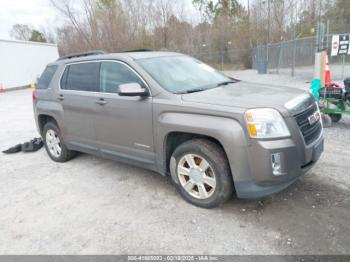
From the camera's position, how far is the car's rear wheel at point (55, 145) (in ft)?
17.2

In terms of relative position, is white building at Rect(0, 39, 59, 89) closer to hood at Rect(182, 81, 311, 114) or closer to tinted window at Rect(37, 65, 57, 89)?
tinted window at Rect(37, 65, 57, 89)

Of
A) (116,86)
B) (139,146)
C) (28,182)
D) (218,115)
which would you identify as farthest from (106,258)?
(28,182)

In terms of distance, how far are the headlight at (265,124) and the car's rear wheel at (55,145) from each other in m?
3.58

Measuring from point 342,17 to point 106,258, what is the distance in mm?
27999

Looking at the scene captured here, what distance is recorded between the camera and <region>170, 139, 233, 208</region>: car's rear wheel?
3170mm

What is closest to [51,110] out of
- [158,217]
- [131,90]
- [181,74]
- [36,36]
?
[131,90]

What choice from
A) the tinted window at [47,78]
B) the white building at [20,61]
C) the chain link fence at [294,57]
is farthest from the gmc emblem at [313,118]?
the white building at [20,61]

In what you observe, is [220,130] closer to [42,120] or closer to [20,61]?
[42,120]

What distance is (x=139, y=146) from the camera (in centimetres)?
386

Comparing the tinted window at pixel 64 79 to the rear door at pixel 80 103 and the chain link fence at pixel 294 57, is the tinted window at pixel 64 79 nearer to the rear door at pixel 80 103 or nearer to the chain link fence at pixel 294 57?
the rear door at pixel 80 103

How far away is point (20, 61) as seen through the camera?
25594mm

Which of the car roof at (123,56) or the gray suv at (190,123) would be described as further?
the car roof at (123,56)

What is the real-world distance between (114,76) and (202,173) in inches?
73.3

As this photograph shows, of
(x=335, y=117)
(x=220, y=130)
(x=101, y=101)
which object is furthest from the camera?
(x=335, y=117)
